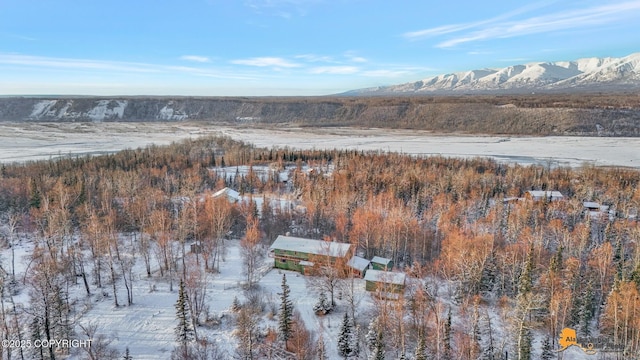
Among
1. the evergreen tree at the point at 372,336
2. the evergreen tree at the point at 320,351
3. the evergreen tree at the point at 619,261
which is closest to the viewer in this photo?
the evergreen tree at the point at 320,351

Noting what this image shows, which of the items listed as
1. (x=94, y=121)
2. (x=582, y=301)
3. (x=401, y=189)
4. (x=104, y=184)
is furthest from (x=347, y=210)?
(x=94, y=121)

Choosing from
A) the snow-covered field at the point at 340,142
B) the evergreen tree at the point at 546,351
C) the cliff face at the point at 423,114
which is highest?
the cliff face at the point at 423,114

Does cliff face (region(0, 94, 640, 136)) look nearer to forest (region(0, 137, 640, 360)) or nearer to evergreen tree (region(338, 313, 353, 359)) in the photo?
forest (region(0, 137, 640, 360))

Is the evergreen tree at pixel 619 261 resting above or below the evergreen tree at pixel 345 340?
above

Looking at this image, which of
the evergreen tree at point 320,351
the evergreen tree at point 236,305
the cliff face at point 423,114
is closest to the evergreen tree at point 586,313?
the evergreen tree at point 320,351

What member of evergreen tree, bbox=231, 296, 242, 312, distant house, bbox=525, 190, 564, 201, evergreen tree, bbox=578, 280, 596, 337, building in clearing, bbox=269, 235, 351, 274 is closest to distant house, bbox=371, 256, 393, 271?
building in clearing, bbox=269, 235, 351, 274

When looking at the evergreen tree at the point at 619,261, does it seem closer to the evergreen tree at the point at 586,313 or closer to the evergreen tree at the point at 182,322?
the evergreen tree at the point at 586,313

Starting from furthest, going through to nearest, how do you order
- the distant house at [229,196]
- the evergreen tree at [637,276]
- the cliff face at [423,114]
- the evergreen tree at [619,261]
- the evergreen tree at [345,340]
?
the cliff face at [423,114] → the distant house at [229,196] → the evergreen tree at [619,261] → the evergreen tree at [637,276] → the evergreen tree at [345,340]
